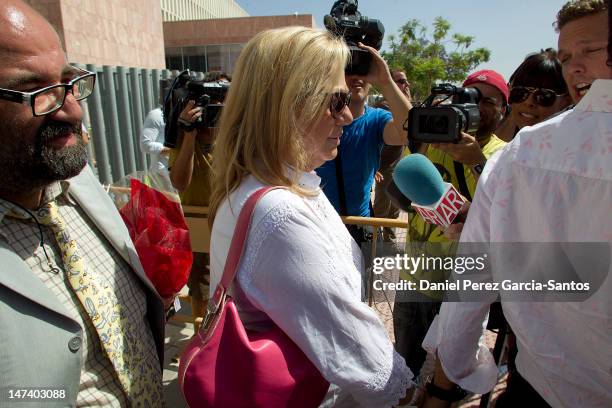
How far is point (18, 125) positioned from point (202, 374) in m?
0.86

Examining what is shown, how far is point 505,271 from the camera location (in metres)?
1.20

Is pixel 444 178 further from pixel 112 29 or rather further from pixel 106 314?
pixel 112 29

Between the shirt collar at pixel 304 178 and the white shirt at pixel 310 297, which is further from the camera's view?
the shirt collar at pixel 304 178

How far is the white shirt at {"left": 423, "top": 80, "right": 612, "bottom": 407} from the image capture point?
98 cm

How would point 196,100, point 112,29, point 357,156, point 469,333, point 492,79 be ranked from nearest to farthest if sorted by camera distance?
point 469,333, point 492,79, point 357,156, point 196,100, point 112,29

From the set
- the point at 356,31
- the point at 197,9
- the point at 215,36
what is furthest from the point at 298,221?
the point at 197,9

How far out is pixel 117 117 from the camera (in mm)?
6371

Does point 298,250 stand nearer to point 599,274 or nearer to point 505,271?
point 505,271

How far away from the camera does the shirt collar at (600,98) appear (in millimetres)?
963

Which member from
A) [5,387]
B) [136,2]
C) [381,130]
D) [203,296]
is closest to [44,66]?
[5,387]

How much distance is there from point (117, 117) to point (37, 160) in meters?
5.76

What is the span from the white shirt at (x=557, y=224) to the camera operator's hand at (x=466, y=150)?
2.58 ft

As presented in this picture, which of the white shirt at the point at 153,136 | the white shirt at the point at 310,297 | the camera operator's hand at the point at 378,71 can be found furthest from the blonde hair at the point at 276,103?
the white shirt at the point at 153,136

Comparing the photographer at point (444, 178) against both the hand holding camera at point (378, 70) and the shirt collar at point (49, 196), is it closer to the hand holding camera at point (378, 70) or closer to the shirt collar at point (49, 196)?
the hand holding camera at point (378, 70)
